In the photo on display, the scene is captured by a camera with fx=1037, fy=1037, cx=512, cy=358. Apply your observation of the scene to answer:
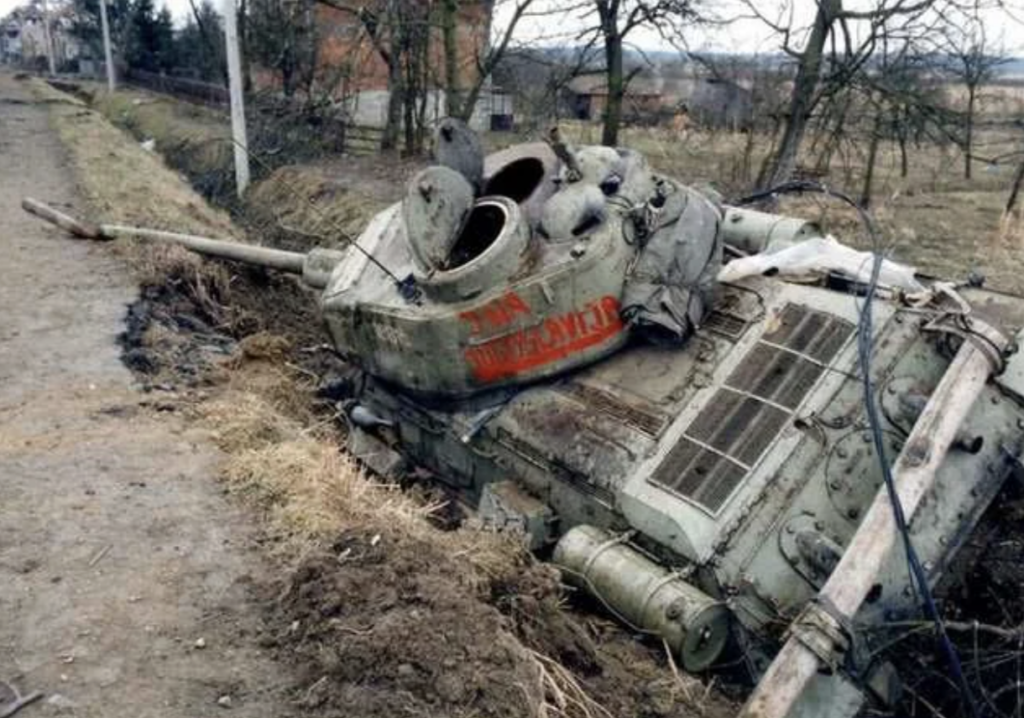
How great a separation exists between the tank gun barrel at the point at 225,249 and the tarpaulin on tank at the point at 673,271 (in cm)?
413

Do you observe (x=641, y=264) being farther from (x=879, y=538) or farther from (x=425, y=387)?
(x=879, y=538)

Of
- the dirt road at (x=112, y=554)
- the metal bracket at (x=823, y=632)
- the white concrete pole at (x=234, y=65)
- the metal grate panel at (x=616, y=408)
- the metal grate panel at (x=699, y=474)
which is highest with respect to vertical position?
the white concrete pole at (x=234, y=65)

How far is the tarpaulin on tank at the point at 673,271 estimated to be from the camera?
7.02m

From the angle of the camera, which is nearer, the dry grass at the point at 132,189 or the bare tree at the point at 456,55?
the dry grass at the point at 132,189

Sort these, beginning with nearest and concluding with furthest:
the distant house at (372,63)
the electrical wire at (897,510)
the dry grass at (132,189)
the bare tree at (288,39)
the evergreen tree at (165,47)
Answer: the electrical wire at (897,510) → the dry grass at (132,189) → the distant house at (372,63) → the bare tree at (288,39) → the evergreen tree at (165,47)

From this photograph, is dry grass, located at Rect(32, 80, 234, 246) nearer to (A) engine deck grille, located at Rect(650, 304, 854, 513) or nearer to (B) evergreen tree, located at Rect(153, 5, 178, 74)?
(A) engine deck grille, located at Rect(650, 304, 854, 513)

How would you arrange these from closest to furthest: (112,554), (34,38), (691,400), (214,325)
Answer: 1. (112,554)
2. (691,400)
3. (214,325)
4. (34,38)

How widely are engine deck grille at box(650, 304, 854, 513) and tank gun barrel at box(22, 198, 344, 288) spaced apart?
16.6 ft

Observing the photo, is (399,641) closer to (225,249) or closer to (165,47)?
(225,249)

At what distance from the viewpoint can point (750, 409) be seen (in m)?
6.48

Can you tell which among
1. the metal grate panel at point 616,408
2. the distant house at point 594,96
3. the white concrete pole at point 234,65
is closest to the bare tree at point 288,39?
the white concrete pole at point 234,65

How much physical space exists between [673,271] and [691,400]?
944 millimetres

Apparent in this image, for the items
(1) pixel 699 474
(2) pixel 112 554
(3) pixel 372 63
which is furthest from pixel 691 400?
(3) pixel 372 63

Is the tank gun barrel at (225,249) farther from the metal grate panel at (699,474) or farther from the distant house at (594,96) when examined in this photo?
the distant house at (594,96)
